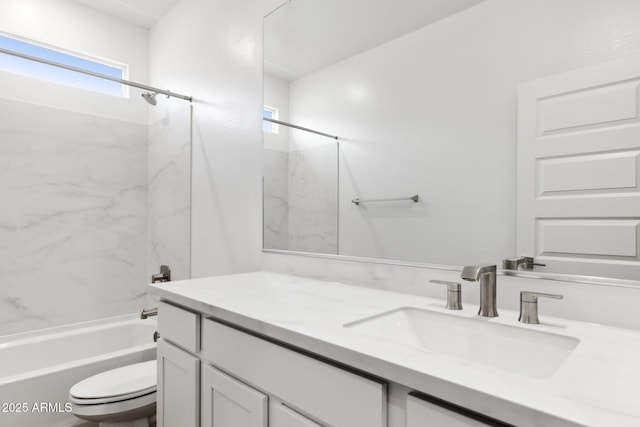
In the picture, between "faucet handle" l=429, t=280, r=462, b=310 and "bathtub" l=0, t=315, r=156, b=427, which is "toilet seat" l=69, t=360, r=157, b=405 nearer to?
"bathtub" l=0, t=315, r=156, b=427

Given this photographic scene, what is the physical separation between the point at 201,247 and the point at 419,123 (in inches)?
59.8

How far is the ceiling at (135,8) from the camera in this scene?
245 centimetres

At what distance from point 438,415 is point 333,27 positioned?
142cm

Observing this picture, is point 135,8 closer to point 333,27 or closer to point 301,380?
point 333,27

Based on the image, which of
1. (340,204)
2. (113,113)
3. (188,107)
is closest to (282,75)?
(340,204)

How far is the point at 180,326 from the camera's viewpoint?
123cm

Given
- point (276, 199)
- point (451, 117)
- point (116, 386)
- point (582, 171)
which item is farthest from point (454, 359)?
point (116, 386)

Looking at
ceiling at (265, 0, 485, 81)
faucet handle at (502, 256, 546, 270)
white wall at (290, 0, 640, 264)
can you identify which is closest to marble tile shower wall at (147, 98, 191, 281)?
ceiling at (265, 0, 485, 81)

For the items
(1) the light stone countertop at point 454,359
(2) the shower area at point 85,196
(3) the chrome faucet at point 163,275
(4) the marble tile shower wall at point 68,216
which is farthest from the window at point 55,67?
(1) the light stone countertop at point 454,359

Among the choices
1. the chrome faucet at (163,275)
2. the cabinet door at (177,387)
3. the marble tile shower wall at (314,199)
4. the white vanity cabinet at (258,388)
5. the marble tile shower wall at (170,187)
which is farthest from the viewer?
the chrome faucet at (163,275)

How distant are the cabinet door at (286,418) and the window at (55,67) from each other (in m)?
2.56

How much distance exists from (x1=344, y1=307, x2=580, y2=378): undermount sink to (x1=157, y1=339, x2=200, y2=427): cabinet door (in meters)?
0.61

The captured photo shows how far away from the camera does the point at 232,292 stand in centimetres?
125

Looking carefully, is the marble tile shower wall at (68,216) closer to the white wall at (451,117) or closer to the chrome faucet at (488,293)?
the white wall at (451,117)
